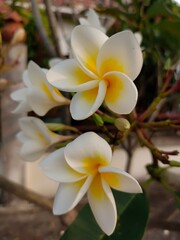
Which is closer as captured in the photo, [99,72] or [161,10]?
[99,72]

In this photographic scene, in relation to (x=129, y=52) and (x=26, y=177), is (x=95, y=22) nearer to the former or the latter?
(x=129, y=52)

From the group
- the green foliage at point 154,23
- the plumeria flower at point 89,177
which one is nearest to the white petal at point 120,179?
the plumeria flower at point 89,177

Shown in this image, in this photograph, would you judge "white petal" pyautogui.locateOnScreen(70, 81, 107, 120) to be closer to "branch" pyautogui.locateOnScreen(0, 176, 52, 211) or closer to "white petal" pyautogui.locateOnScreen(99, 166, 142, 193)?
"white petal" pyautogui.locateOnScreen(99, 166, 142, 193)

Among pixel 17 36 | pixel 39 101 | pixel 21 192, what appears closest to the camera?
pixel 39 101

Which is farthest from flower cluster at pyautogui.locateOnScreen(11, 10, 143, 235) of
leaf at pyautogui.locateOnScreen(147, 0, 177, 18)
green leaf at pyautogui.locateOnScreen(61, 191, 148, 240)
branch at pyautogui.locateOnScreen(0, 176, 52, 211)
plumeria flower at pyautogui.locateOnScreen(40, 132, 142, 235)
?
leaf at pyautogui.locateOnScreen(147, 0, 177, 18)

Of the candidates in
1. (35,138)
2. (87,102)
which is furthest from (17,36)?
(87,102)

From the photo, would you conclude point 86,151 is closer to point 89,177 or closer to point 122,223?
point 89,177

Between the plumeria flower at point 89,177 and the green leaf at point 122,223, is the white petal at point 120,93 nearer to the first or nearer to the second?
the plumeria flower at point 89,177

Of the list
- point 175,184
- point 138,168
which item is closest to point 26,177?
point 138,168
